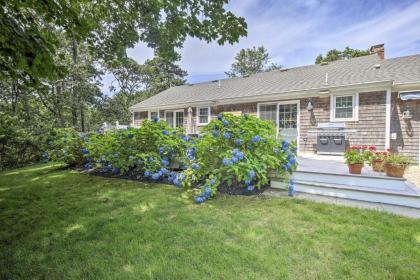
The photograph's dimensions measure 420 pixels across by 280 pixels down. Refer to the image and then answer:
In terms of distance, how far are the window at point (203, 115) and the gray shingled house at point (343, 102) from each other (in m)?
0.09

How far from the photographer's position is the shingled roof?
7309 mm

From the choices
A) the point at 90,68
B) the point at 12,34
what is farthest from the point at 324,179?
the point at 90,68

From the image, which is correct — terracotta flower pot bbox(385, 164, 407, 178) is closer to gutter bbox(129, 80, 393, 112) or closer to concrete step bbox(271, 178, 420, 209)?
concrete step bbox(271, 178, 420, 209)

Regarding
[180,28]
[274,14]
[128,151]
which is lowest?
[128,151]

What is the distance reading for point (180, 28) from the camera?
3064 mm

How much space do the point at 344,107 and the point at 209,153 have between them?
610cm

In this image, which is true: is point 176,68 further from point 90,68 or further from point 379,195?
point 379,195

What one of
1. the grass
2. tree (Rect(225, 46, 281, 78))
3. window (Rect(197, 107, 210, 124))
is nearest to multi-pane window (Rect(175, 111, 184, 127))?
window (Rect(197, 107, 210, 124))

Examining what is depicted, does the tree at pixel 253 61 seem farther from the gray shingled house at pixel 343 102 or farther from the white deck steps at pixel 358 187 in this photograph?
the white deck steps at pixel 358 187

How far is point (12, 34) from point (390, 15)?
10.6m

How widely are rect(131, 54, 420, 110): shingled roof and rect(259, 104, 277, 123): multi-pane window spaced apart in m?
0.56

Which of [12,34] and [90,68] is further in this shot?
[90,68]

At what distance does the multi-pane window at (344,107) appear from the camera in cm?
732

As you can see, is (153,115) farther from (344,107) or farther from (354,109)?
(354,109)
